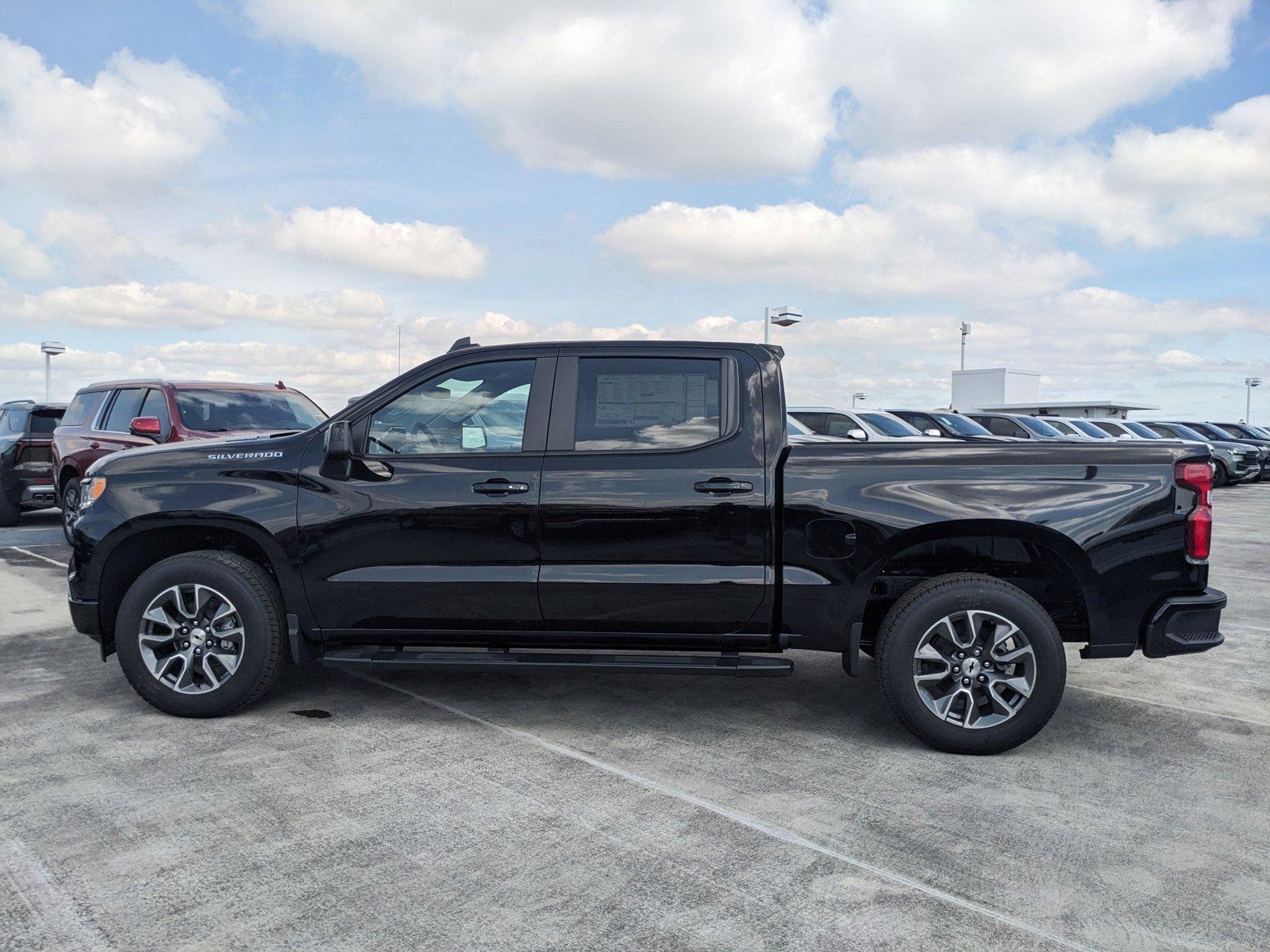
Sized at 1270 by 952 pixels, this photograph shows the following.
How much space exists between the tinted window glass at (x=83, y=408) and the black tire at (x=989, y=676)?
9986mm

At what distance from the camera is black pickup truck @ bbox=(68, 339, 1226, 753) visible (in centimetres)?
434

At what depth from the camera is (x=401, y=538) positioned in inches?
181

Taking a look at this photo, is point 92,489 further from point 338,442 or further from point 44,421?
point 44,421

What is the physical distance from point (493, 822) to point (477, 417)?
77.5 inches

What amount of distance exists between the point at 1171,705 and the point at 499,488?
12.3 feet

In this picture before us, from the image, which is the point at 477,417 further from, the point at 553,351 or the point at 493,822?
the point at 493,822

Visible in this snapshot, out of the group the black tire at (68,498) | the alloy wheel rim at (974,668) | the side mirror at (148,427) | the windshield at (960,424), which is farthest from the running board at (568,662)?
the windshield at (960,424)

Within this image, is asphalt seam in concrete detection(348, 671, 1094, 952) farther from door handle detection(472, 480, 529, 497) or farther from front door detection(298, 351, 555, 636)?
door handle detection(472, 480, 529, 497)

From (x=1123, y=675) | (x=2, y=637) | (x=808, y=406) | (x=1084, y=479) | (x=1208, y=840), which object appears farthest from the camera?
(x=808, y=406)

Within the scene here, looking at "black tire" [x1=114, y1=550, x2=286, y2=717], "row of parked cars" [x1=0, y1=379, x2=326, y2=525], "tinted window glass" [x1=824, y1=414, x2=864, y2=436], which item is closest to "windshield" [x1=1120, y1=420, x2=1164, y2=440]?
"tinted window glass" [x1=824, y1=414, x2=864, y2=436]

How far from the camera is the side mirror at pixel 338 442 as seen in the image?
4.53 metres

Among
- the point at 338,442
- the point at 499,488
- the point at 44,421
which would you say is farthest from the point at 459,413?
the point at 44,421

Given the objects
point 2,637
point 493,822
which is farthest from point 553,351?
point 2,637

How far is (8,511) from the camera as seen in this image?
13.1 m
